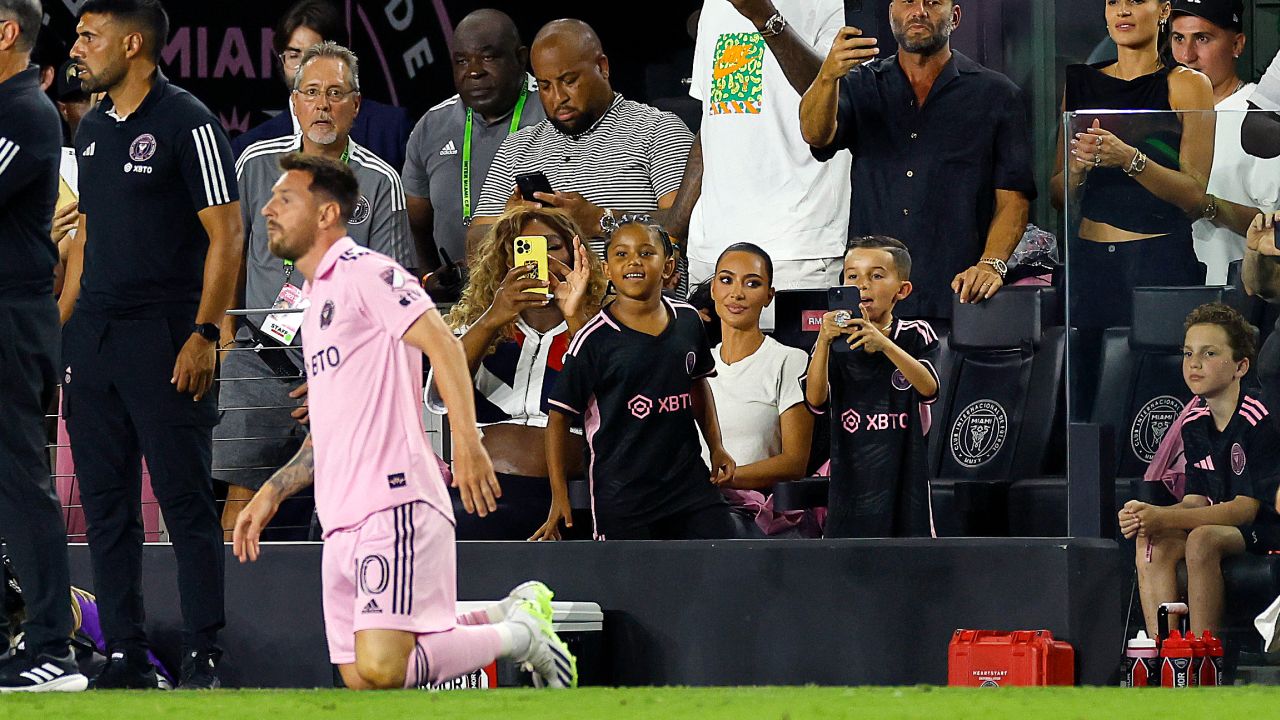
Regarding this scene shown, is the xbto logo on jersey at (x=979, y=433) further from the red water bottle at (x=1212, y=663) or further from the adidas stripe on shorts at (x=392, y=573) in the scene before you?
the adidas stripe on shorts at (x=392, y=573)

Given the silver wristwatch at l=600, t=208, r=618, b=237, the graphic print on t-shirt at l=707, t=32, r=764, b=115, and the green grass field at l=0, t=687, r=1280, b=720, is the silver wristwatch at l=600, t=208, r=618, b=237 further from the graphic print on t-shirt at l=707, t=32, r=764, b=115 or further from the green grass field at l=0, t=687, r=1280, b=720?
the green grass field at l=0, t=687, r=1280, b=720

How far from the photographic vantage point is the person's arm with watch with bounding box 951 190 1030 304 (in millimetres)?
6406

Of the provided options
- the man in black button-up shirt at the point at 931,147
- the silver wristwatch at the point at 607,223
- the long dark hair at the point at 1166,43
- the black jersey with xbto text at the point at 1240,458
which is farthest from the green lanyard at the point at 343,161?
the black jersey with xbto text at the point at 1240,458

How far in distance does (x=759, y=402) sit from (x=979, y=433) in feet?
2.62

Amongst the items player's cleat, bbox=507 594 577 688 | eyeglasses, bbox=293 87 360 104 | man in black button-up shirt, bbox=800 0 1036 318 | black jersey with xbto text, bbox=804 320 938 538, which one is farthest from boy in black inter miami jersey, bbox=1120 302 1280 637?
eyeglasses, bbox=293 87 360 104

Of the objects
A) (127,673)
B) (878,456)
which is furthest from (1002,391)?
(127,673)

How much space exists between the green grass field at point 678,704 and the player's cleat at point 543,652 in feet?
1.00

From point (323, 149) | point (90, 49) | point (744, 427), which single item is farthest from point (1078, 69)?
point (90, 49)

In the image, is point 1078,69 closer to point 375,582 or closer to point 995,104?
point 995,104

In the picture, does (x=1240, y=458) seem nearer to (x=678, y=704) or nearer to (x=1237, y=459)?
(x=1237, y=459)

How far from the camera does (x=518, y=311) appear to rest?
655cm

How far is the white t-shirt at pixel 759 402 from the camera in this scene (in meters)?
6.60

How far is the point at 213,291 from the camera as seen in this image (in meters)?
5.63

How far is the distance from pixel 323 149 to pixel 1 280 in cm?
235
